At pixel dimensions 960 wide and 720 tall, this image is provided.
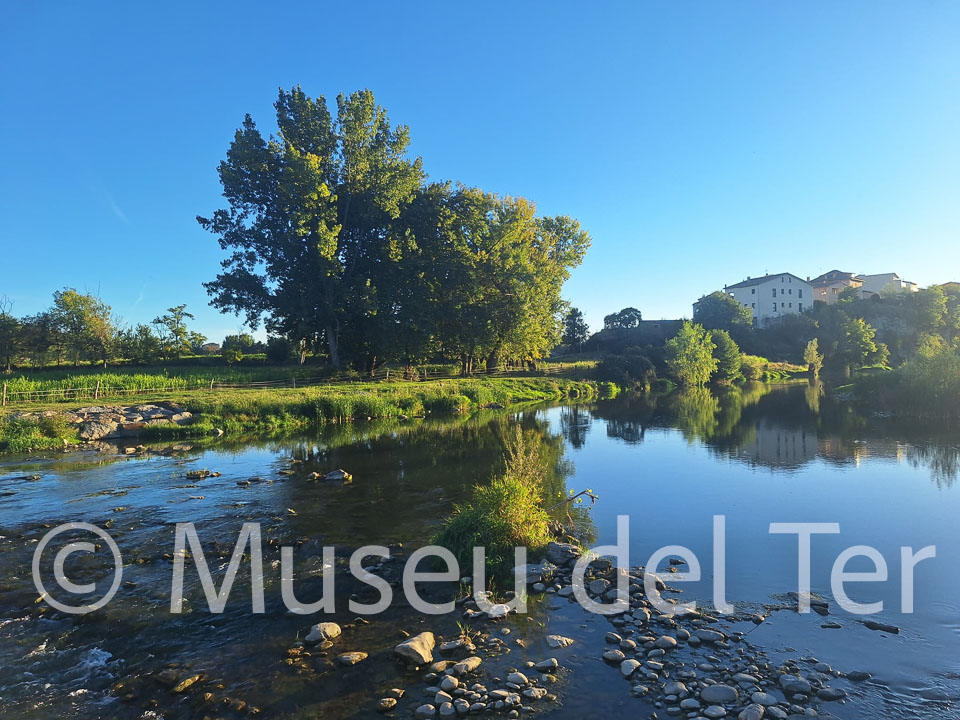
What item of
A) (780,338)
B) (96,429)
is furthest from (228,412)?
(780,338)

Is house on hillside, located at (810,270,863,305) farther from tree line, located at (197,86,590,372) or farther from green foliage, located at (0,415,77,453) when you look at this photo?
green foliage, located at (0,415,77,453)

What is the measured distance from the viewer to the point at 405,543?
433 inches

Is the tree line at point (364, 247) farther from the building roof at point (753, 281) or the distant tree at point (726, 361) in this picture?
the building roof at point (753, 281)

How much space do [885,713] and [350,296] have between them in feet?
135

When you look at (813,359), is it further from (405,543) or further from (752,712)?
(752,712)

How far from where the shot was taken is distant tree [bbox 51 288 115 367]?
2290 inches

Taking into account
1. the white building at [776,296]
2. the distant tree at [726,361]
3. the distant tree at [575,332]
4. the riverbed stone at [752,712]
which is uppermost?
the white building at [776,296]

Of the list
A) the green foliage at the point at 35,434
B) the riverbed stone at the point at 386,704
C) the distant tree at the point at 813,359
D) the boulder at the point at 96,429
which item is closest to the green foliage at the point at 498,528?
the riverbed stone at the point at 386,704

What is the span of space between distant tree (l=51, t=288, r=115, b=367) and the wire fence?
88.7ft

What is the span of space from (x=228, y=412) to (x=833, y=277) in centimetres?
13307

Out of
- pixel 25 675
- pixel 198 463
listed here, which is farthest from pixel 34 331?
pixel 25 675

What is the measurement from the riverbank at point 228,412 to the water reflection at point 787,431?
1060cm

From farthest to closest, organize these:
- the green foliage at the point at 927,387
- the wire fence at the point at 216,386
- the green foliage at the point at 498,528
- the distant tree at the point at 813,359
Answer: the distant tree at the point at 813,359
the green foliage at the point at 927,387
the wire fence at the point at 216,386
the green foliage at the point at 498,528

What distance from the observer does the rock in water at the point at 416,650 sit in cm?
646
